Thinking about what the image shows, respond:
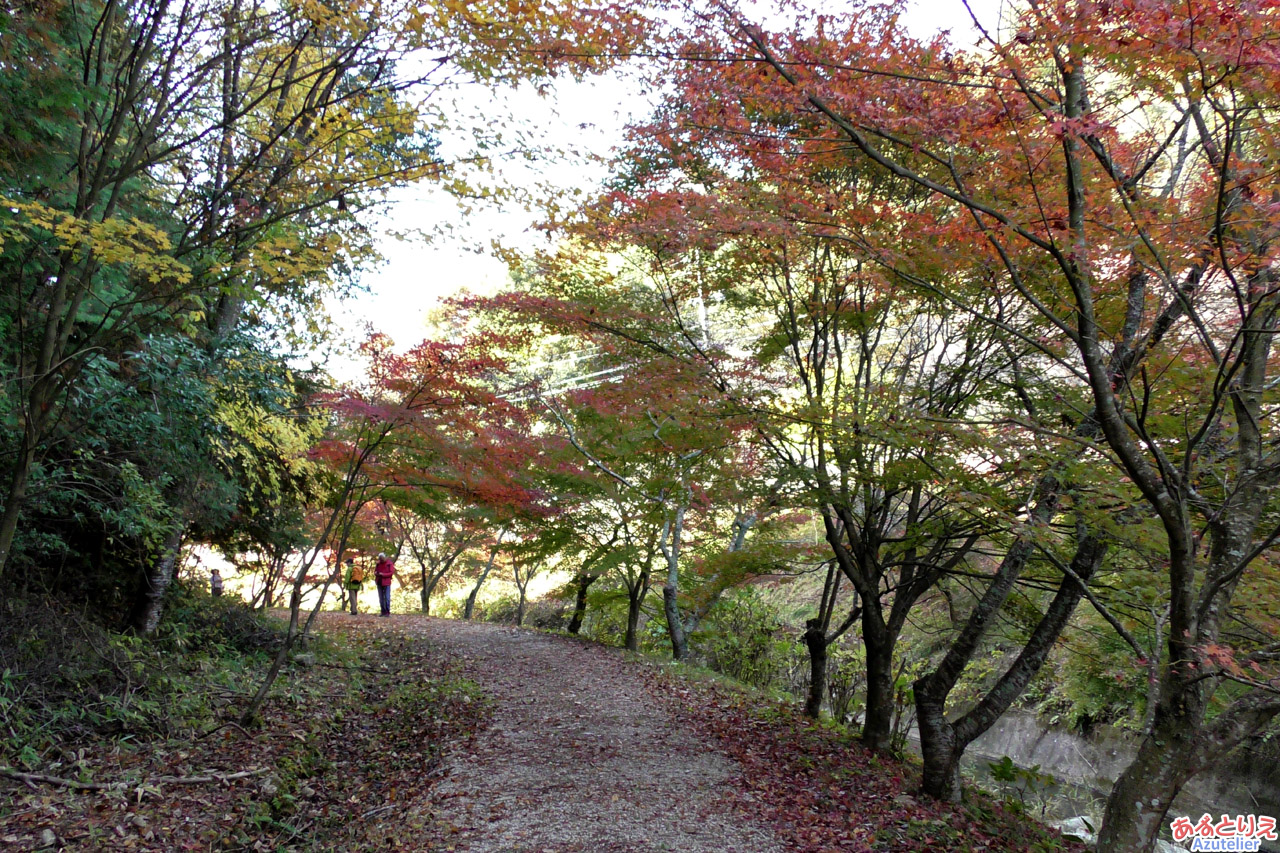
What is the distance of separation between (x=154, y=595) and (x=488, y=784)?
169 inches

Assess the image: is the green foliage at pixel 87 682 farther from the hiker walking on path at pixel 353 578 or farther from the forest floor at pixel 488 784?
the hiker walking on path at pixel 353 578

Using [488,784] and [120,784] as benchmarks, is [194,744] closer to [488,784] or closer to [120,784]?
[120,784]

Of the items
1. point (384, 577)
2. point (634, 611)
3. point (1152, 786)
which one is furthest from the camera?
point (384, 577)

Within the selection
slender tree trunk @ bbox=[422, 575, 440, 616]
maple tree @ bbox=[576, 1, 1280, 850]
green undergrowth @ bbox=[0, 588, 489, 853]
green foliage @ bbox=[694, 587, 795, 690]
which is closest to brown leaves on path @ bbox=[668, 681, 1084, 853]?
maple tree @ bbox=[576, 1, 1280, 850]

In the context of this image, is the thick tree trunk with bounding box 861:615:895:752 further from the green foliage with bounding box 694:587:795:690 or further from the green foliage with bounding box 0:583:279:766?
the green foliage with bounding box 0:583:279:766

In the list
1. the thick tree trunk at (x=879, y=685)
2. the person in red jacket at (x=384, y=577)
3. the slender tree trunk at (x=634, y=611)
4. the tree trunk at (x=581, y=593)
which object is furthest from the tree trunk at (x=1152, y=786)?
the person in red jacket at (x=384, y=577)

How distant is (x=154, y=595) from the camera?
695 centimetres

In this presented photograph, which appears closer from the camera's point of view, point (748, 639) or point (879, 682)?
point (879, 682)

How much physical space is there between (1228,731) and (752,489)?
15.8ft

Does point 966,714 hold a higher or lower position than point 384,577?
lower

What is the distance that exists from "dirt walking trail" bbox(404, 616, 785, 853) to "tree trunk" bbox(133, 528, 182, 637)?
352cm

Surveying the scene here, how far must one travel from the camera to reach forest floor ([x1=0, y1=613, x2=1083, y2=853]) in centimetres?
412

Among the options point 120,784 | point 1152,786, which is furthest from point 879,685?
point 120,784

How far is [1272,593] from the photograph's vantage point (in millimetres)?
4059
